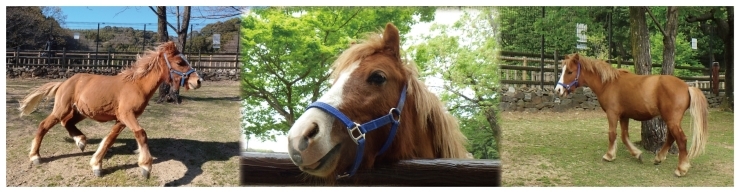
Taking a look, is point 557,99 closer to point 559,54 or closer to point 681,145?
point 559,54

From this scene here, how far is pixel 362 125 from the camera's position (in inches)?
90.0

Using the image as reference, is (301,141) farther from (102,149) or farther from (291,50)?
(102,149)

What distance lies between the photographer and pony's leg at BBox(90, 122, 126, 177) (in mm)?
3660

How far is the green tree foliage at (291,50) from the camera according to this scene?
12.2ft

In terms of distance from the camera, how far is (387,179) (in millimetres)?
2836

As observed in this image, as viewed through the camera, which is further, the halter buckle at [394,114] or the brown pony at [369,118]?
the halter buckle at [394,114]

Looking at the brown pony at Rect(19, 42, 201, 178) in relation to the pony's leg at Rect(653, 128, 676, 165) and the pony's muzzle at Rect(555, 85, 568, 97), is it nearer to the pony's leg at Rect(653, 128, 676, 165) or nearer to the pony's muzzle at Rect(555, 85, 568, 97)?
the pony's muzzle at Rect(555, 85, 568, 97)

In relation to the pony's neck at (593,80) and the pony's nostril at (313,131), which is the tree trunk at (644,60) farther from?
the pony's nostril at (313,131)

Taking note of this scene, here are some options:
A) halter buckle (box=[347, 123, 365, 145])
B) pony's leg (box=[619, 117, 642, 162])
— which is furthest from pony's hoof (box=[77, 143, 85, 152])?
pony's leg (box=[619, 117, 642, 162])

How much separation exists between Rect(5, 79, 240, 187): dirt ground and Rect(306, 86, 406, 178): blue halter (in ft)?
5.46

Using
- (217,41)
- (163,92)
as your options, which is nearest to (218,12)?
(217,41)

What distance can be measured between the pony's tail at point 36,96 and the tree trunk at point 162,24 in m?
0.73

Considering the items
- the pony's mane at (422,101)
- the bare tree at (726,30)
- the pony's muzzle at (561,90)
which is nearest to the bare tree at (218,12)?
the pony's mane at (422,101)

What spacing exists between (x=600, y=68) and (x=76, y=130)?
367 cm
